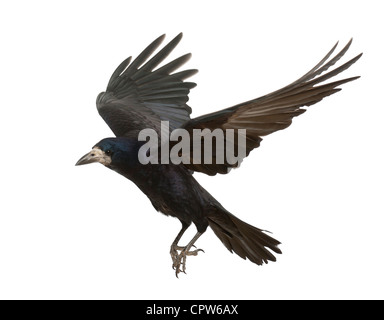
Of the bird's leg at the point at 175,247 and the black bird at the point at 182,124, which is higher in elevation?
the black bird at the point at 182,124

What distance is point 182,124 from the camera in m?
4.52

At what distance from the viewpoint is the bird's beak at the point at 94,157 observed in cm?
458

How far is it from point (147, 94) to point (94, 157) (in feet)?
3.27

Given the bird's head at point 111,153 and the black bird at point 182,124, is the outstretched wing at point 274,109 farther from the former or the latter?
Result: the bird's head at point 111,153

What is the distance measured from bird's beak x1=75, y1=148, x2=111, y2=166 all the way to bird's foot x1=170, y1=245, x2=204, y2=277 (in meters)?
0.81

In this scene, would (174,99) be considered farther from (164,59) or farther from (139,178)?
(139,178)

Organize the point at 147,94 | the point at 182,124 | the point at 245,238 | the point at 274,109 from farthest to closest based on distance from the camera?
the point at 147,94
the point at 245,238
the point at 182,124
the point at 274,109

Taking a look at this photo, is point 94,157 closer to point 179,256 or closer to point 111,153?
point 111,153

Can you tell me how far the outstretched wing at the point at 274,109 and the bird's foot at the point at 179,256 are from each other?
2.85ft

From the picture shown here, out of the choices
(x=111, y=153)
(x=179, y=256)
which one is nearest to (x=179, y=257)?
(x=179, y=256)

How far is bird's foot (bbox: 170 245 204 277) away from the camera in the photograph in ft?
15.6

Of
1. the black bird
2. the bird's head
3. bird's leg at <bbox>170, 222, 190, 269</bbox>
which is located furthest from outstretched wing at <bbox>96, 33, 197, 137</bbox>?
bird's leg at <bbox>170, 222, 190, 269</bbox>

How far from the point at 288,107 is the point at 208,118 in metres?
0.48

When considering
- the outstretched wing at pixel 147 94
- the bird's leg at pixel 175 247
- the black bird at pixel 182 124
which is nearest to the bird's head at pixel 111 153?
the black bird at pixel 182 124
